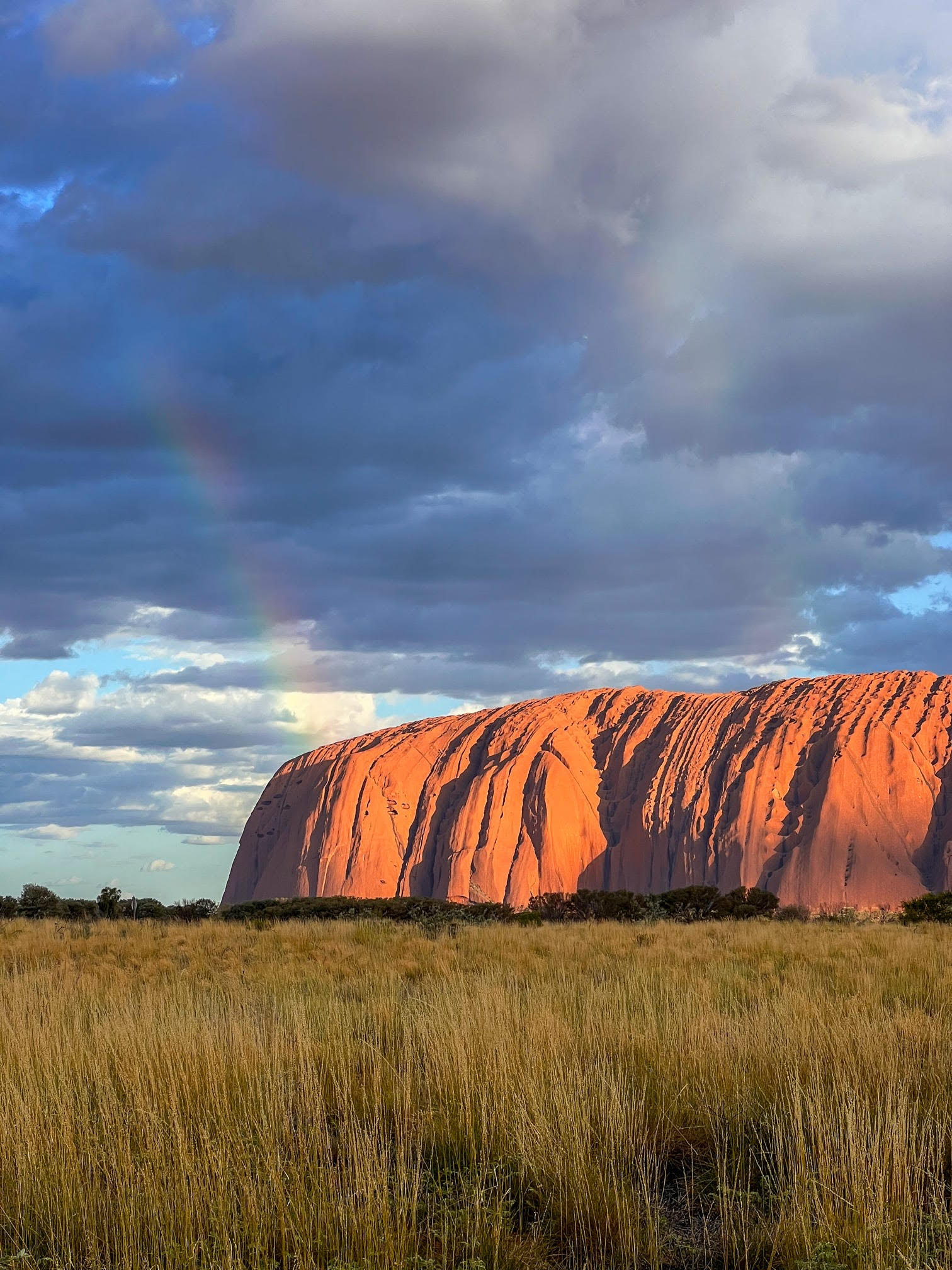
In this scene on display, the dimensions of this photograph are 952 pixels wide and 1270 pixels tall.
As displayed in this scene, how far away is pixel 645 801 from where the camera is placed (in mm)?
88250

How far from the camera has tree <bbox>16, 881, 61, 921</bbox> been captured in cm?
3253

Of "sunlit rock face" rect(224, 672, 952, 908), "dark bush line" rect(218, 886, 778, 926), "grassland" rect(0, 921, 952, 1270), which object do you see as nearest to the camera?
"grassland" rect(0, 921, 952, 1270)

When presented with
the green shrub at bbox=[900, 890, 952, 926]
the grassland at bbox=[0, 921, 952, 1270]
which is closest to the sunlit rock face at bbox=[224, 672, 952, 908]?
the green shrub at bbox=[900, 890, 952, 926]

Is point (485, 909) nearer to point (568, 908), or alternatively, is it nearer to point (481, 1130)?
point (568, 908)

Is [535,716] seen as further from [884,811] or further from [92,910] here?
[92,910]

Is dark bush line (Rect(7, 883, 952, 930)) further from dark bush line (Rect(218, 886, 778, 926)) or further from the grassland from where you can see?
the grassland

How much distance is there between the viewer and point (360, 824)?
93.3 metres

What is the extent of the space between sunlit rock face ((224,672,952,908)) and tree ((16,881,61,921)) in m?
44.8

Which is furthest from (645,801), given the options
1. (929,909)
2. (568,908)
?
(929,909)

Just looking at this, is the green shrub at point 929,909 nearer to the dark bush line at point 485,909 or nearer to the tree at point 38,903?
the dark bush line at point 485,909

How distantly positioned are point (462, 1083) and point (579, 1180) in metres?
1.86

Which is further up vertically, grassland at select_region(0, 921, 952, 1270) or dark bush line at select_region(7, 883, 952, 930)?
grassland at select_region(0, 921, 952, 1270)

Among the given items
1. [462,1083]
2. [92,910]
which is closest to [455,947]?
[462,1083]

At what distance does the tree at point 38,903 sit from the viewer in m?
32.5
